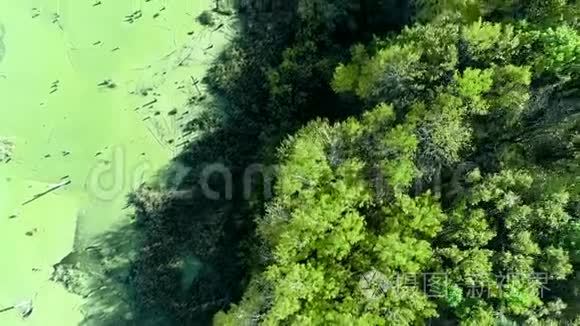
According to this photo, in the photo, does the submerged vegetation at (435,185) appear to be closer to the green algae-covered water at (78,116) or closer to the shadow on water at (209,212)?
the shadow on water at (209,212)

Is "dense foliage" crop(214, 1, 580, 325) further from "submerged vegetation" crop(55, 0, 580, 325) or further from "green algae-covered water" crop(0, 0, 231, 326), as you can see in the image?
"green algae-covered water" crop(0, 0, 231, 326)

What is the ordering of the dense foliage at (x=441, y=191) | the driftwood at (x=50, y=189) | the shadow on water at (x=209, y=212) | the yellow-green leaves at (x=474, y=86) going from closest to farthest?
the dense foliage at (x=441, y=191) < the yellow-green leaves at (x=474, y=86) < the shadow on water at (x=209, y=212) < the driftwood at (x=50, y=189)

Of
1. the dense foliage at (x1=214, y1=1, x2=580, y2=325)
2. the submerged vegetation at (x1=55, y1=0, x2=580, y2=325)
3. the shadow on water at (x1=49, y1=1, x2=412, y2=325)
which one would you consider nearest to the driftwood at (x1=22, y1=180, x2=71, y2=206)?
the shadow on water at (x1=49, y1=1, x2=412, y2=325)

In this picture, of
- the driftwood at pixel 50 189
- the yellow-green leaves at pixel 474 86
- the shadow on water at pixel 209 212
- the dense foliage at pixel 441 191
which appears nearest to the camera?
the dense foliage at pixel 441 191

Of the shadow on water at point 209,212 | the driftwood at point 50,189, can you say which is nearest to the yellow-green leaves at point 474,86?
the shadow on water at point 209,212

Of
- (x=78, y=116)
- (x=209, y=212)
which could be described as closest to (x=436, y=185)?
(x=209, y=212)
